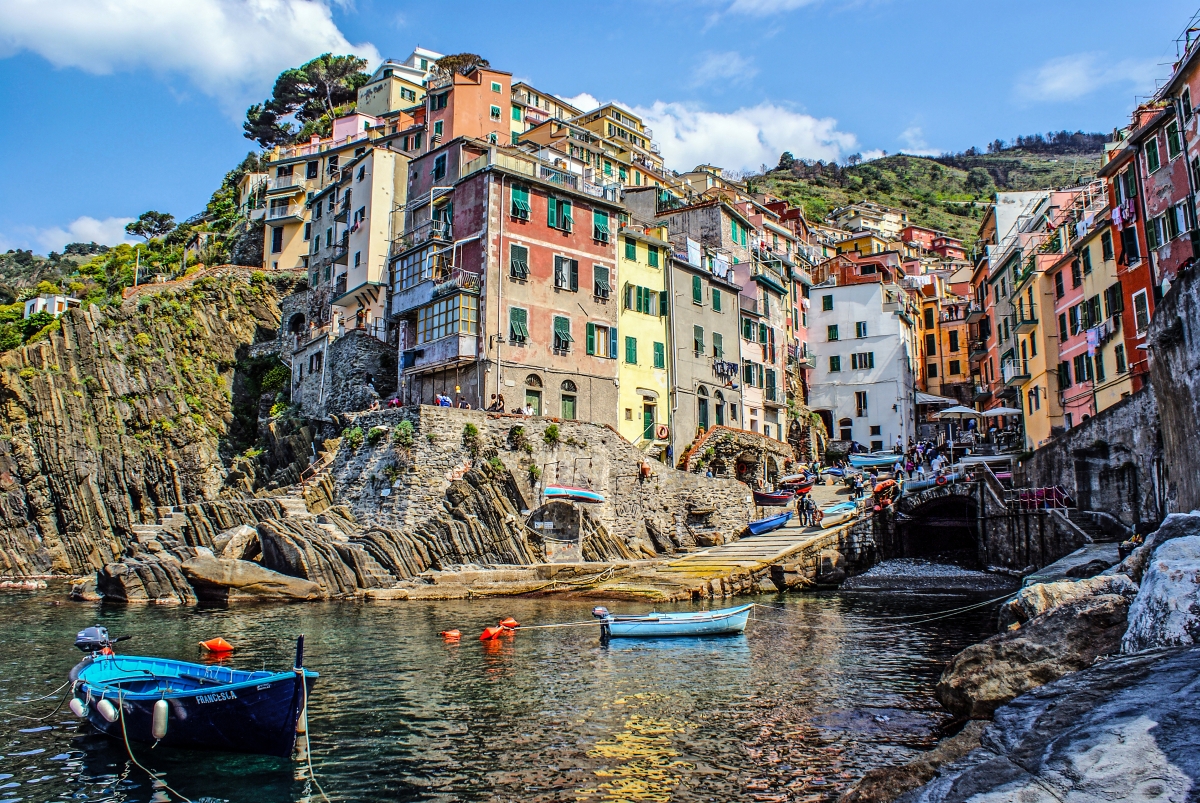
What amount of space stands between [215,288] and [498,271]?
3088cm

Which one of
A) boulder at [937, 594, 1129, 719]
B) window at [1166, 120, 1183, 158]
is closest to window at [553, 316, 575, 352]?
window at [1166, 120, 1183, 158]

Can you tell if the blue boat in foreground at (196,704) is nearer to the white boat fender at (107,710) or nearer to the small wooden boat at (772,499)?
the white boat fender at (107,710)

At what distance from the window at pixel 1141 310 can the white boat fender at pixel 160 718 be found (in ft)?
127

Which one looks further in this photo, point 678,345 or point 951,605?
point 678,345

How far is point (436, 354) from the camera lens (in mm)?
42656

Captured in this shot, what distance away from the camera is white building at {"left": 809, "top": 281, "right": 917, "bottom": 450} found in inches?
2657

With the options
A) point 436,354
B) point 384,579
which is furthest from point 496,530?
point 436,354

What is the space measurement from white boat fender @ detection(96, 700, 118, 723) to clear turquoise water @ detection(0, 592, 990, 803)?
54 cm

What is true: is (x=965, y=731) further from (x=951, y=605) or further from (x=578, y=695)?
(x=951, y=605)

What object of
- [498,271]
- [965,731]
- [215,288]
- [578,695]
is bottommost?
[578,695]

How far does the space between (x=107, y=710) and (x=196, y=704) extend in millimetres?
1981

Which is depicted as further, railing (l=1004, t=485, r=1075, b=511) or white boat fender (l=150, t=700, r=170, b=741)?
railing (l=1004, t=485, r=1075, b=511)

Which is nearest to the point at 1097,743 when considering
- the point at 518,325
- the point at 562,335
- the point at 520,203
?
the point at 518,325

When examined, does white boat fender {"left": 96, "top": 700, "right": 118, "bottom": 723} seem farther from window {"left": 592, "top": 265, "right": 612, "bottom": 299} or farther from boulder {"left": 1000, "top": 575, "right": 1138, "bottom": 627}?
window {"left": 592, "top": 265, "right": 612, "bottom": 299}
